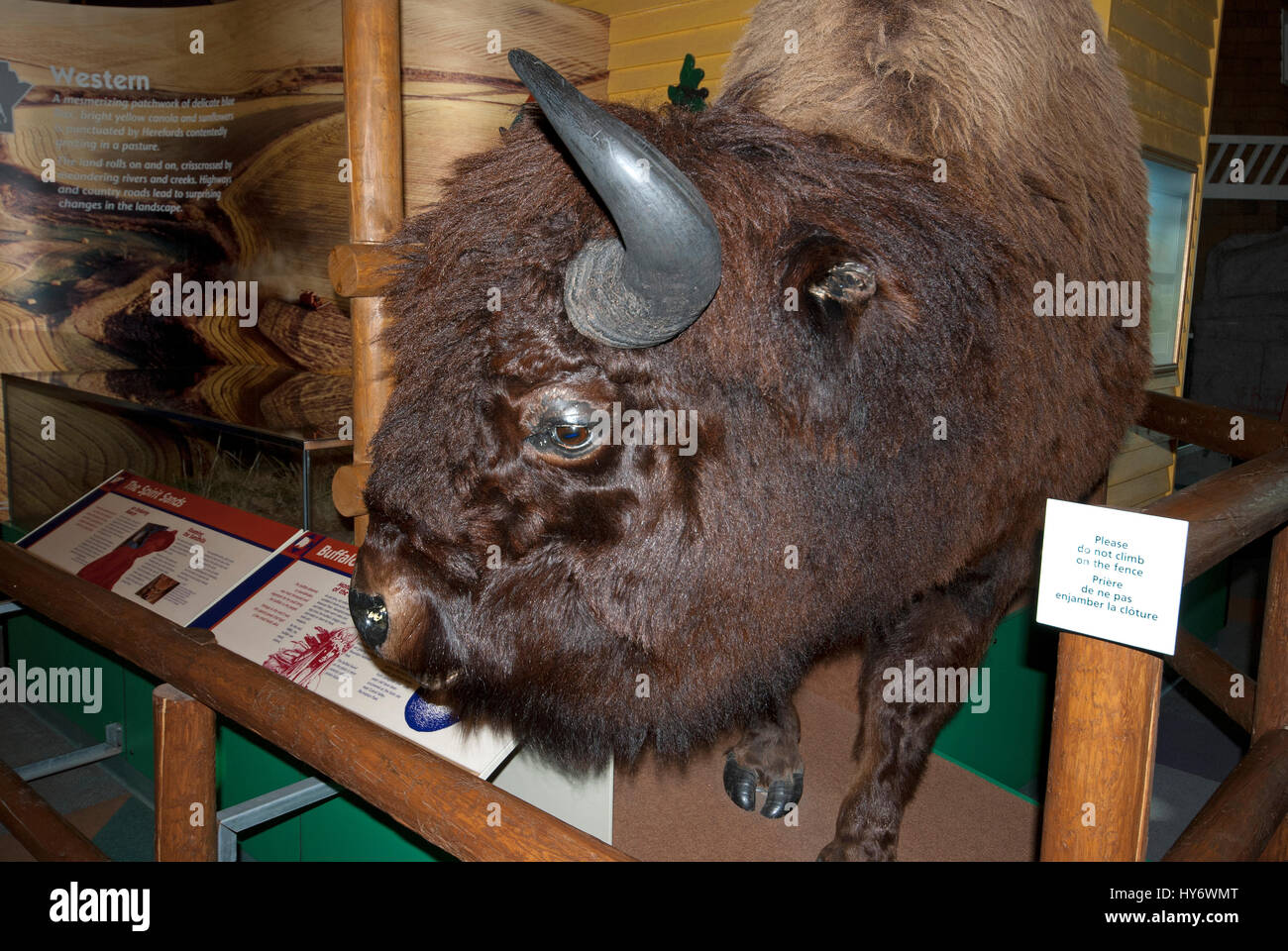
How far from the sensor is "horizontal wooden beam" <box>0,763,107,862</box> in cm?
190

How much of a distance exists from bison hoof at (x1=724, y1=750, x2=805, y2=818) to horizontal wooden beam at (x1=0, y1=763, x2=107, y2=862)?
6.01 ft

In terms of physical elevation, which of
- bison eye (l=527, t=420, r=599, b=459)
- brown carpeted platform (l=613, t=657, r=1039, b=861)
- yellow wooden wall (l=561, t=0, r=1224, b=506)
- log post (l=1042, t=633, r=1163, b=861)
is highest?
yellow wooden wall (l=561, t=0, r=1224, b=506)

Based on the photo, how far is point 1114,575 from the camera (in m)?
1.06

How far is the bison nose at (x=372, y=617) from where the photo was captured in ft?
4.83

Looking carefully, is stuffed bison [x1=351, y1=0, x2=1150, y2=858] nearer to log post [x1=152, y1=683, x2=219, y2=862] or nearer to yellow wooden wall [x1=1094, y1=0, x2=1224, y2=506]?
log post [x1=152, y1=683, x2=219, y2=862]

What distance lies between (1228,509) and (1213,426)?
1.68m

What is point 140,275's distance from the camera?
208 inches

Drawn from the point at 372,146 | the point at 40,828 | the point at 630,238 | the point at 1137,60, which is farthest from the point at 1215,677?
the point at 40,828

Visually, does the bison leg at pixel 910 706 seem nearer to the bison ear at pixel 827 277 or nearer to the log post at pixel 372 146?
the bison ear at pixel 827 277

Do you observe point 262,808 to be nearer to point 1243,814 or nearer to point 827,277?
point 827,277

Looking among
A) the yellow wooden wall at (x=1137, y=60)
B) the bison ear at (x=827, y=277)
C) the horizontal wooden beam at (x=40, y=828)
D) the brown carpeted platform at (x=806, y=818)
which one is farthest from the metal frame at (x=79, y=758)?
the yellow wooden wall at (x=1137, y=60)

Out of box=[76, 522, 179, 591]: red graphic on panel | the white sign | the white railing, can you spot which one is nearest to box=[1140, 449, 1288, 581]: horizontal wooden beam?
the white sign
